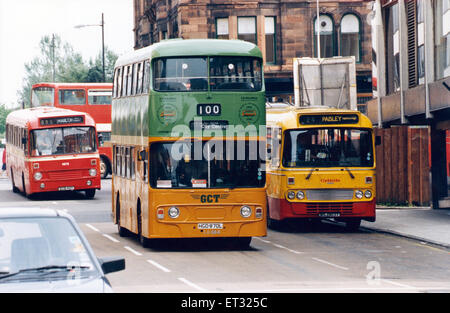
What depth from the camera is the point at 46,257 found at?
840 cm

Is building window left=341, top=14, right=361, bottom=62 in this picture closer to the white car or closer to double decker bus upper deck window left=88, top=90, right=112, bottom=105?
double decker bus upper deck window left=88, top=90, right=112, bottom=105

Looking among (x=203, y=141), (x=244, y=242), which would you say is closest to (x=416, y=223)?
(x=244, y=242)

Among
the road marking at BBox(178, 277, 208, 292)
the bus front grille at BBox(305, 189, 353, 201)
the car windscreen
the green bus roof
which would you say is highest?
the green bus roof

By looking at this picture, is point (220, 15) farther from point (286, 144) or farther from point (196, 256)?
point (196, 256)

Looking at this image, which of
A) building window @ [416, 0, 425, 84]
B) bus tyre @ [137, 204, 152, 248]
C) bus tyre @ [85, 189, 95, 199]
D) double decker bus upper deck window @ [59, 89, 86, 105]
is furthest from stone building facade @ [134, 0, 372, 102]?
bus tyre @ [137, 204, 152, 248]

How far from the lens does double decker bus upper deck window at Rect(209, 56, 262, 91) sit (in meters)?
19.5

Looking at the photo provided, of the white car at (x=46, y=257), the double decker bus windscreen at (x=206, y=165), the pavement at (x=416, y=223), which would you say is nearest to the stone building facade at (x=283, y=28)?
the pavement at (x=416, y=223)

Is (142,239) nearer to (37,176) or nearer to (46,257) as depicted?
(46,257)

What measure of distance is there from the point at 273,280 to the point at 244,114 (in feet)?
16.4

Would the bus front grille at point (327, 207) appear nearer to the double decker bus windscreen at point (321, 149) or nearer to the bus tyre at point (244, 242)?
the double decker bus windscreen at point (321, 149)

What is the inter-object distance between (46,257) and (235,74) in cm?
1146

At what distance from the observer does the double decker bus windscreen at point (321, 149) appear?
2342 centimetres

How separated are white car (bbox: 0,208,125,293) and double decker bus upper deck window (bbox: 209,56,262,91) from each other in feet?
35.2

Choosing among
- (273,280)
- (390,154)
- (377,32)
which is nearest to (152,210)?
(273,280)
